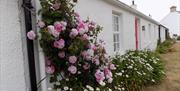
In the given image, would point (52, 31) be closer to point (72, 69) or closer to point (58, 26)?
point (58, 26)

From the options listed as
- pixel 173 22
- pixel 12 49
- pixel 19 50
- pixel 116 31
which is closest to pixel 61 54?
pixel 19 50

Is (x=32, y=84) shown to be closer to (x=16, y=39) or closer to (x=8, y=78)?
(x=8, y=78)

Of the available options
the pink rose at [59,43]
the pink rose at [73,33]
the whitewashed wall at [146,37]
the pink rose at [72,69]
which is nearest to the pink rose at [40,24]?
the pink rose at [59,43]

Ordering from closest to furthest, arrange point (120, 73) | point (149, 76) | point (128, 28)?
point (120, 73)
point (149, 76)
point (128, 28)

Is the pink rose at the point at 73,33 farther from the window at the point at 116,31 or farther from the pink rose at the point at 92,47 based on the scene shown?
the window at the point at 116,31

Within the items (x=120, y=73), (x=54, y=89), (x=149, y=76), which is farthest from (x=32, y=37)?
(x=149, y=76)

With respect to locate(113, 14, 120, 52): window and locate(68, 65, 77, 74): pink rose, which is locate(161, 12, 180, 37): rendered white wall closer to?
locate(113, 14, 120, 52): window

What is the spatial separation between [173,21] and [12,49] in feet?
150

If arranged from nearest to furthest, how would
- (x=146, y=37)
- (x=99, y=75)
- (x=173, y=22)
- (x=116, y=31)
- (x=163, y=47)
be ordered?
(x=99, y=75)
(x=116, y=31)
(x=146, y=37)
(x=163, y=47)
(x=173, y=22)

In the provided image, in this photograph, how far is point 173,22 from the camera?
45969mm

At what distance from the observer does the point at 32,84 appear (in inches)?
147

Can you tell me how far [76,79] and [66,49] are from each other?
27.8 inches

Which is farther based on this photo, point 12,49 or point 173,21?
point 173,21

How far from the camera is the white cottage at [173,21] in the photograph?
44.9 m
